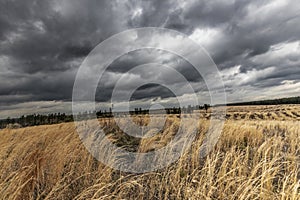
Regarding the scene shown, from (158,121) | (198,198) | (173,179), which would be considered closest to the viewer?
(198,198)

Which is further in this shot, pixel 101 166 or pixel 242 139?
pixel 242 139

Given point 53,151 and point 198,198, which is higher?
point 53,151

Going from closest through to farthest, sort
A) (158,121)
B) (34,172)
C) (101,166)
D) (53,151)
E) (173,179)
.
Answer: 1. (34,172)
2. (173,179)
3. (101,166)
4. (53,151)
5. (158,121)

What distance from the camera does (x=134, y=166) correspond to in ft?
14.9

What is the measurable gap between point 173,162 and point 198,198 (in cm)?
165

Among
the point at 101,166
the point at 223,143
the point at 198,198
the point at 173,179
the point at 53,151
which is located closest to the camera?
the point at 198,198

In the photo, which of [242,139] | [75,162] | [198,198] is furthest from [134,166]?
[242,139]

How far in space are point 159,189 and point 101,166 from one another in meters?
1.12

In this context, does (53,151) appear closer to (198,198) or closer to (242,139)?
(198,198)

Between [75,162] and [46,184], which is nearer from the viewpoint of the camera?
[46,184]

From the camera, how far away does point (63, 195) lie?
135 inches

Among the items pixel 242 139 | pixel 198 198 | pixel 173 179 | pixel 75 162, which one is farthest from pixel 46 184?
pixel 242 139

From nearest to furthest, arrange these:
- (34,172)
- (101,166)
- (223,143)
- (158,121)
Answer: (34,172) → (101,166) → (223,143) → (158,121)

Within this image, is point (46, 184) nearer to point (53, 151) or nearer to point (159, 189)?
point (53, 151)
